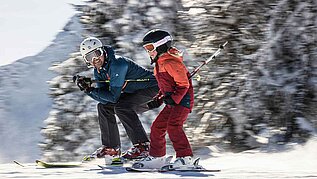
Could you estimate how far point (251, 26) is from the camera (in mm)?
11617

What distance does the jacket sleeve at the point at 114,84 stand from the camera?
724 centimetres

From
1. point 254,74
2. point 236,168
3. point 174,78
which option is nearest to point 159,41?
point 174,78

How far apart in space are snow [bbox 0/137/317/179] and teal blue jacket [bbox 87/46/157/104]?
82cm

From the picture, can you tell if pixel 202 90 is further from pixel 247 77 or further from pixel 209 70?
pixel 247 77

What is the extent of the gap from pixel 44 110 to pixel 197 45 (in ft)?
125

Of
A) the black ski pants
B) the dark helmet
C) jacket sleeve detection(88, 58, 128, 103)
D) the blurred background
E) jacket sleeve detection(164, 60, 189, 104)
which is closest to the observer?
jacket sleeve detection(164, 60, 189, 104)

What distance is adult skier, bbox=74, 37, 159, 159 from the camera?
730 centimetres

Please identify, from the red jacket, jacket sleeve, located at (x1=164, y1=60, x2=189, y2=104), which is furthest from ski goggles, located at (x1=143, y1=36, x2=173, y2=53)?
jacket sleeve, located at (x1=164, y1=60, x2=189, y2=104)

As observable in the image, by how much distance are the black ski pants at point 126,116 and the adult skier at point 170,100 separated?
0.73m

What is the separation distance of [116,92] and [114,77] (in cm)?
17

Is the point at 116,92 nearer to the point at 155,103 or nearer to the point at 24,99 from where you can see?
the point at 155,103

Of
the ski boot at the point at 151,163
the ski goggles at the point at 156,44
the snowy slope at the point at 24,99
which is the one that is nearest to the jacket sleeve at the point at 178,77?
the ski goggles at the point at 156,44

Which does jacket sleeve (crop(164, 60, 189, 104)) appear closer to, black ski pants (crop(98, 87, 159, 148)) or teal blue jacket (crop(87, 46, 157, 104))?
teal blue jacket (crop(87, 46, 157, 104))

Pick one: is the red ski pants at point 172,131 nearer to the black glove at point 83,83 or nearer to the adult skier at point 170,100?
the adult skier at point 170,100
